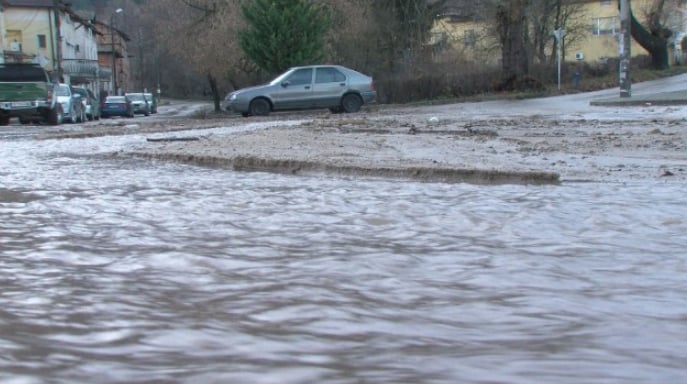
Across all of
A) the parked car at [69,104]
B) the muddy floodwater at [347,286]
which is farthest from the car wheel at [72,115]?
the muddy floodwater at [347,286]

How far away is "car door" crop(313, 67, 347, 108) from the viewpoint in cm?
2408

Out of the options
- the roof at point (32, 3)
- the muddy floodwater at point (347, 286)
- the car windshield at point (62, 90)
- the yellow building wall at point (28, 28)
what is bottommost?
the muddy floodwater at point (347, 286)

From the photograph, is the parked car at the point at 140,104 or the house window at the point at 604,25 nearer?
the parked car at the point at 140,104

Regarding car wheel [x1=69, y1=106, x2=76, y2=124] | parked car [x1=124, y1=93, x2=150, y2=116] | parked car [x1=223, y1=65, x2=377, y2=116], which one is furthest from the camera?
parked car [x1=124, y1=93, x2=150, y2=116]

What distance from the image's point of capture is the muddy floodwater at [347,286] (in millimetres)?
2486

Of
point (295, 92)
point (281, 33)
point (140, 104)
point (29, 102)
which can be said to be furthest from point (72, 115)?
point (140, 104)

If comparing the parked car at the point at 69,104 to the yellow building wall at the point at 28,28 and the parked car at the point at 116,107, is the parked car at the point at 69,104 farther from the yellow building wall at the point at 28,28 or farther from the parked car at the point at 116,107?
the yellow building wall at the point at 28,28

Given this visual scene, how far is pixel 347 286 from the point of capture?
11.4 ft

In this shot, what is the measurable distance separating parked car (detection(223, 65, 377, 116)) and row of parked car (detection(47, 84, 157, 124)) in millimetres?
6767

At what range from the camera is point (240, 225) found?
4.97m

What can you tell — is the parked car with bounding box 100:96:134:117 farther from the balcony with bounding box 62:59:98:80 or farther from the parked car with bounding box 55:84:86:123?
the balcony with bounding box 62:59:98:80

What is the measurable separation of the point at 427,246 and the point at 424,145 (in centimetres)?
577

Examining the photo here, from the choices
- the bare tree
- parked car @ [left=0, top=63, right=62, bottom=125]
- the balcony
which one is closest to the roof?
the balcony

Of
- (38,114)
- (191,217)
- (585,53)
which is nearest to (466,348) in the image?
(191,217)
